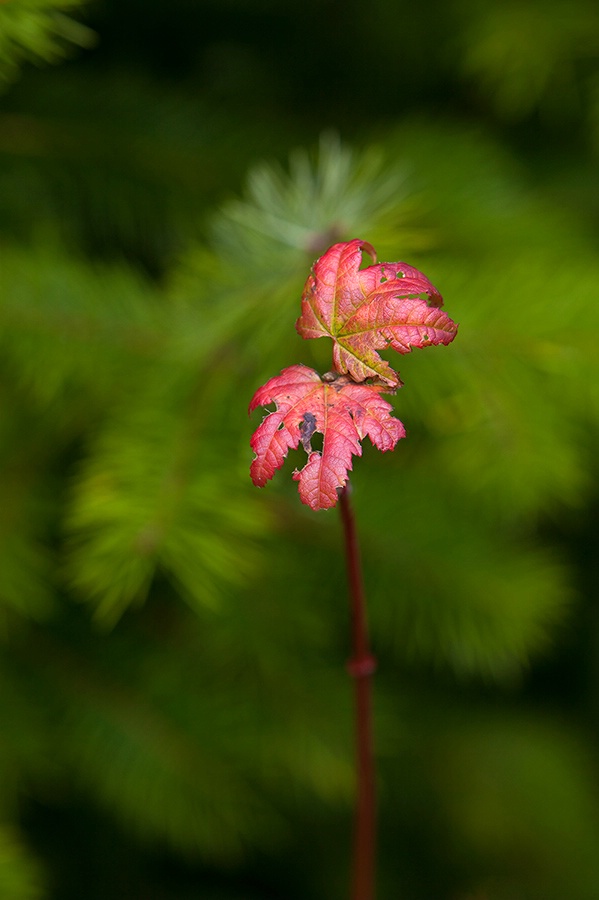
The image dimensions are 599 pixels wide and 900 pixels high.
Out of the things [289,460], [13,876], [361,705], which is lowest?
[13,876]

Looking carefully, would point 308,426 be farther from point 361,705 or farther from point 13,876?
point 13,876

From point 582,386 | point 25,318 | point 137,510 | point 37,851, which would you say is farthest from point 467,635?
point 37,851

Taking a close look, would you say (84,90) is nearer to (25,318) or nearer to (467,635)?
(25,318)

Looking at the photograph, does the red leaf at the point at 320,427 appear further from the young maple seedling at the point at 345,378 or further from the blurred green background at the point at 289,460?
the blurred green background at the point at 289,460

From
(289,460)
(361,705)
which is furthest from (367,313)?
(289,460)

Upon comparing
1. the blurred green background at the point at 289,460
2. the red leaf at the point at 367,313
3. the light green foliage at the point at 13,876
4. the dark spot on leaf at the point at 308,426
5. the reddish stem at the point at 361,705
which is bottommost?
the light green foliage at the point at 13,876

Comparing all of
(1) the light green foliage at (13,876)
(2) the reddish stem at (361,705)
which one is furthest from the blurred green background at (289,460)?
(2) the reddish stem at (361,705)
